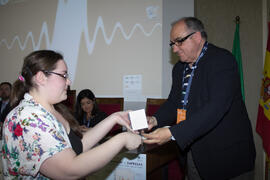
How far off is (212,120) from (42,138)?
0.97 metres

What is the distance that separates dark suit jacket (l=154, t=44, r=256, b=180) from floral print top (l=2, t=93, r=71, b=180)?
71 cm

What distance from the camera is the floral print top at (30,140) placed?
3.14ft

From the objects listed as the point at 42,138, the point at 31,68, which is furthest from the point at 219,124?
the point at 31,68

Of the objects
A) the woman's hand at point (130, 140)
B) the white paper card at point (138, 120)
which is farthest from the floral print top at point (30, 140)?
the white paper card at point (138, 120)

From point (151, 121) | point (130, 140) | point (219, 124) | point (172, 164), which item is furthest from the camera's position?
point (172, 164)

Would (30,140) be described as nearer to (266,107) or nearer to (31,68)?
(31,68)

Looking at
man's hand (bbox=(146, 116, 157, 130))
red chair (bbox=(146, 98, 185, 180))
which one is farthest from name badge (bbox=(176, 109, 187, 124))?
red chair (bbox=(146, 98, 185, 180))

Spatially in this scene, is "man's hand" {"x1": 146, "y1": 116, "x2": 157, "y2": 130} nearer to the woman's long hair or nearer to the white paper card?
the white paper card

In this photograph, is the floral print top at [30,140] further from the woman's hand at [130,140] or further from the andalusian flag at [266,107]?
the andalusian flag at [266,107]

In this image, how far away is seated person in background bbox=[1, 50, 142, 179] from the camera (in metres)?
0.96

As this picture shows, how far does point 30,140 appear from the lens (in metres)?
0.97

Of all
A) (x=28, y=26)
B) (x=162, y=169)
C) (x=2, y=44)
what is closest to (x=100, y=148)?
(x=162, y=169)

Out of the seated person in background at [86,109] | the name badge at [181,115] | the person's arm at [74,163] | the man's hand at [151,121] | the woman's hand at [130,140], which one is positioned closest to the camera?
the person's arm at [74,163]

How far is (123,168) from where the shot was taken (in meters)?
2.01
